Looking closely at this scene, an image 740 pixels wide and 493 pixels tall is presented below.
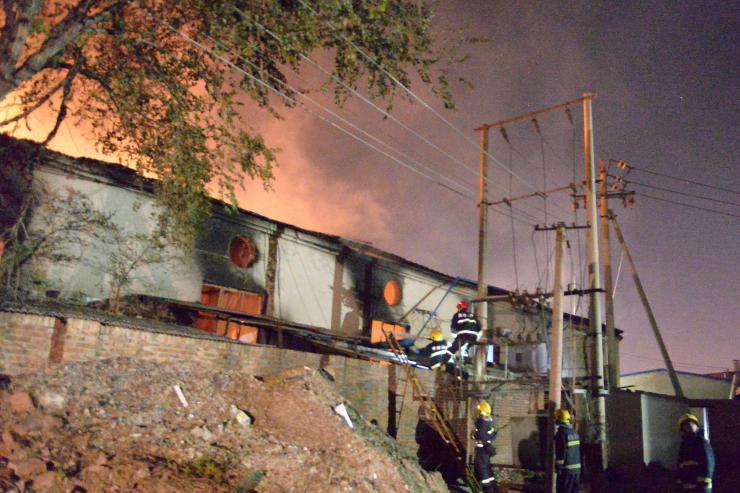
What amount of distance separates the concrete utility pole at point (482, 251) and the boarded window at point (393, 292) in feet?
22.4

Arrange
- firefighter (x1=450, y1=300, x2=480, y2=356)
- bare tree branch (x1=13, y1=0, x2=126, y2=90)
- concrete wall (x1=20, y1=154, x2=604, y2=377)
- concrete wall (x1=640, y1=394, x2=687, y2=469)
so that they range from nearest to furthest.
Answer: bare tree branch (x1=13, y1=0, x2=126, y2=90) < concrete wall (x1=640, y1=394, x2=687, y2=469) < concrete wall (x1=20, y1=154, x2=604, y2=377) < firefighter (x1=450, y1=300, x2=480, y2=356)

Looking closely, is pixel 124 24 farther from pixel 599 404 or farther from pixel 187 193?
pixel 599 404

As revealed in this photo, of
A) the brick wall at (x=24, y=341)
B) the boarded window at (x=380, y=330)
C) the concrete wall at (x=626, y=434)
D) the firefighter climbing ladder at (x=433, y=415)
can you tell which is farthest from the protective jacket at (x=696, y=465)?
the boarded window at (x=380, y=330)

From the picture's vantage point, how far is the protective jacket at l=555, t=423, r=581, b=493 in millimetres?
9430

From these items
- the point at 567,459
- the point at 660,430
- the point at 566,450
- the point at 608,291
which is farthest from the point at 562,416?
the point at 608,291

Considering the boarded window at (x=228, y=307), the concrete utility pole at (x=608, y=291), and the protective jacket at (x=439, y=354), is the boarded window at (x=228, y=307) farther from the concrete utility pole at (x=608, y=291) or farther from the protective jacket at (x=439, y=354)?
the concrete utility pole at (x=608, y=291)

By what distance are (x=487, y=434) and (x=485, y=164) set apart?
28.5 ft

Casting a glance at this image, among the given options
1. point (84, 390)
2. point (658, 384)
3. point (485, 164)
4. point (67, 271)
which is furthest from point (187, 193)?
point (658, 384)

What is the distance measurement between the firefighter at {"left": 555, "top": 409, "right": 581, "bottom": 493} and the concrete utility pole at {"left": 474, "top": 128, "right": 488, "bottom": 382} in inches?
200

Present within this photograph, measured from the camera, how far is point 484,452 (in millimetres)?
11633

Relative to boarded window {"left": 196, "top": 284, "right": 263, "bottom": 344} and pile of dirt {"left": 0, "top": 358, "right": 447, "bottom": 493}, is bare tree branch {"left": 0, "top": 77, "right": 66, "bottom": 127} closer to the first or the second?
pile of dirt {"left": 0, "top": 358, "right": 447, "bottom": 493}

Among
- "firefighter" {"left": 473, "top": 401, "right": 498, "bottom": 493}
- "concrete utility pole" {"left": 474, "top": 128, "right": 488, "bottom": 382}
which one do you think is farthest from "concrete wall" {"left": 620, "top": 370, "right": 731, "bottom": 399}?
"firefighter" {"left": 473, "top": 401, "right": 498, "bottom": 493}

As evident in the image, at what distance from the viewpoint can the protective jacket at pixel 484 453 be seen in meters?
11.6

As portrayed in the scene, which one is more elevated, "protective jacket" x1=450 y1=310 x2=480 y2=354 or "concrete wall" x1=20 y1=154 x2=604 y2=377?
"concrete wall" x1=20 y1=154 x2=604 y2=377
